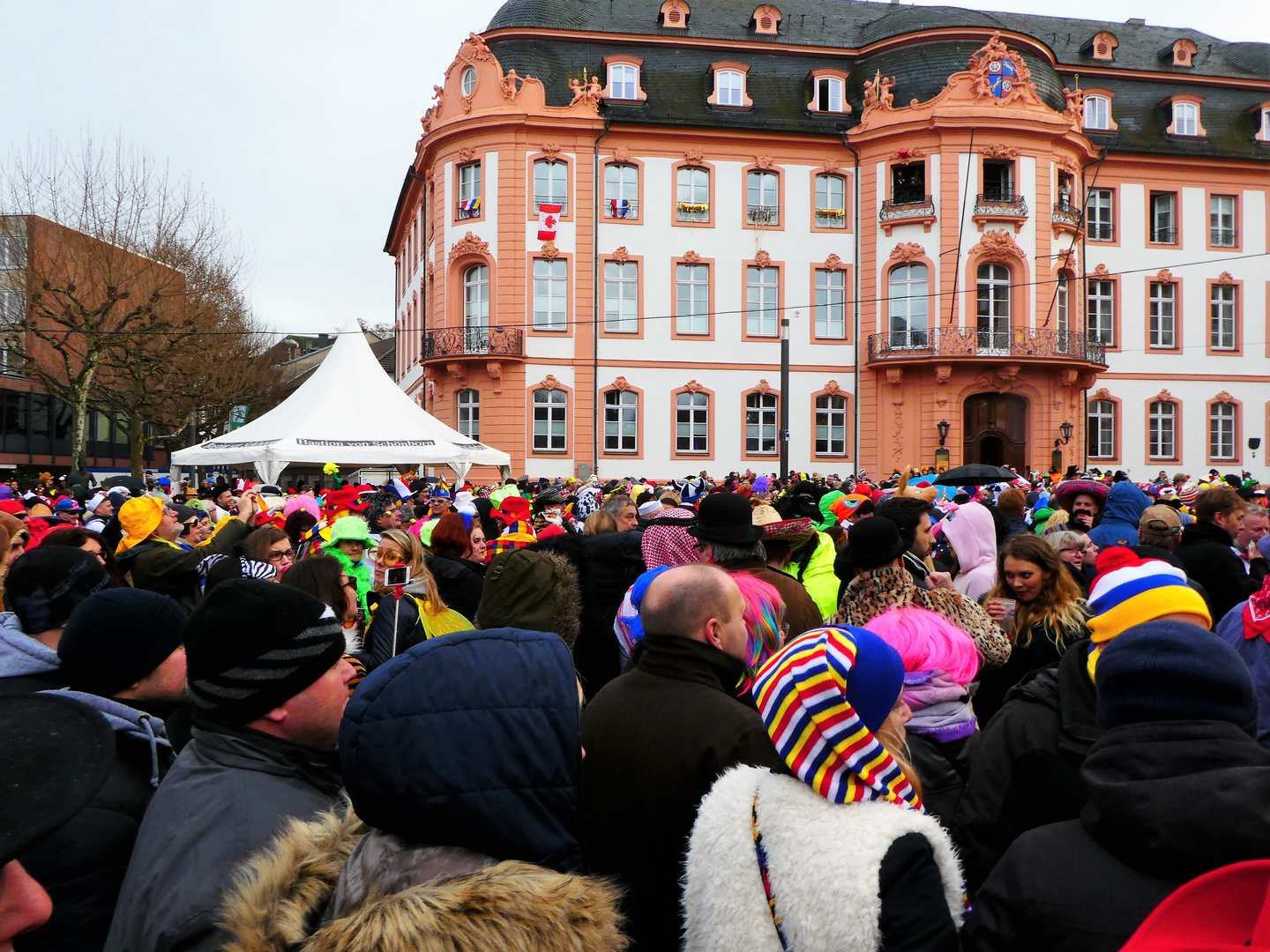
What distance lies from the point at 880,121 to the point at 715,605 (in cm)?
3490

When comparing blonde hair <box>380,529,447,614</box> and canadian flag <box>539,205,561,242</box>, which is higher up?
canadian flag <box>539,205,561,242</box>

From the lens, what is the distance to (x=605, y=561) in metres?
6.72

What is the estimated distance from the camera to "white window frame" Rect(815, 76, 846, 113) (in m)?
36.6

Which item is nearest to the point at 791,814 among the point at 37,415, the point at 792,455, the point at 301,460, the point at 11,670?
the point at 11,670

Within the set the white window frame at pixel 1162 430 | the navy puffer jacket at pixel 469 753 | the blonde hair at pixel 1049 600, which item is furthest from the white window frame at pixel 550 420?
the navy puffer jacket at pixel 469 753

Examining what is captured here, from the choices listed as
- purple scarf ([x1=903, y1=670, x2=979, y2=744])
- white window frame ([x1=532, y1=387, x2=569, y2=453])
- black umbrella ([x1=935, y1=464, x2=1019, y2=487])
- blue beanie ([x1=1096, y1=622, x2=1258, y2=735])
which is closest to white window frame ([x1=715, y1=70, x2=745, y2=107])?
white window frame ([x1=532, y1=387, x2=569, y2=453])

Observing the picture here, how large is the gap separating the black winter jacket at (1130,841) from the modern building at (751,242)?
3247cm

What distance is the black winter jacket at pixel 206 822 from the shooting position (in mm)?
2092

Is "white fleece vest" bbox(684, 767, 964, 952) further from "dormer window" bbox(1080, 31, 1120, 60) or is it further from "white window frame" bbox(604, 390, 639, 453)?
"dormer window" bbox(1080, 31, 1120, 60)

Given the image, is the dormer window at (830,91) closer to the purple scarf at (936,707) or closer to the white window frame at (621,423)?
the white window frame at (621,423)

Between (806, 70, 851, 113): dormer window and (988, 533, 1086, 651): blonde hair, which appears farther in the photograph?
(806, 70, 851, 113): dormer window

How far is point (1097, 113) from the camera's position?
39.6 meters

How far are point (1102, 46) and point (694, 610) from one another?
45012 mm

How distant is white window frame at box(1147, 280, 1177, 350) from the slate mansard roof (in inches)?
194
